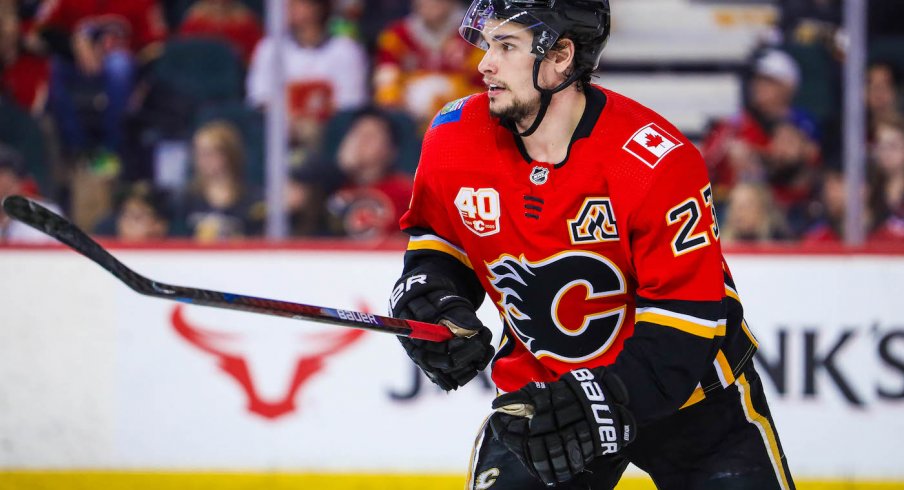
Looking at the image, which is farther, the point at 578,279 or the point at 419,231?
the point at 419,231

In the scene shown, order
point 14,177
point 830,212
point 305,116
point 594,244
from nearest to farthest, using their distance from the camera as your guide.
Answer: point 594,244, point 830,212, point 14,177, point 305,116

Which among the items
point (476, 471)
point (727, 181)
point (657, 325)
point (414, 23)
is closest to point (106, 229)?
point (414, 23)

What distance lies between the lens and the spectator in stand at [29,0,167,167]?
18.6 ft

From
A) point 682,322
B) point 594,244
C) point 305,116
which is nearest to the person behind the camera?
point 682,322

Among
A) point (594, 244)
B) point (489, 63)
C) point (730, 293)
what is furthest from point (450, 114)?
point (730, 293)

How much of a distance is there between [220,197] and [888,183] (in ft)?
→ 8.67

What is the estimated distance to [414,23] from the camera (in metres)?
5.64

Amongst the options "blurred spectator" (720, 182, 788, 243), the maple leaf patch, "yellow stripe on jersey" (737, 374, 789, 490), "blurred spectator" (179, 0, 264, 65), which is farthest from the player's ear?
"blurred spectator" (179, 0, 264, 65)

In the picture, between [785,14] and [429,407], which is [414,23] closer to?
[785,14]

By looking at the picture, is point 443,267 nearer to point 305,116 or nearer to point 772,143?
point 305,116

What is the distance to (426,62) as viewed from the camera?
219 inches

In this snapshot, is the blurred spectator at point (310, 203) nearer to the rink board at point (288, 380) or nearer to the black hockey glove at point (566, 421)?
the rink board at point (288, 380)

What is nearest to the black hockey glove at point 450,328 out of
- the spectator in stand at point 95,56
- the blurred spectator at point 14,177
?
the blurred spectator at point 14,177

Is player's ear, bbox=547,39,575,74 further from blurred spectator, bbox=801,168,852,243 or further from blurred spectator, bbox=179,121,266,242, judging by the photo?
blurred spectator, bbox=801,168,852,243
